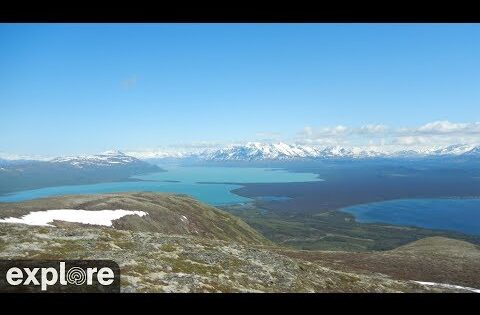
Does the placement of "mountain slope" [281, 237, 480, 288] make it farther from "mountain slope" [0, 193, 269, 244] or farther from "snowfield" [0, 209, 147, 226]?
"mountain slope" [0, 193, 269, 244]

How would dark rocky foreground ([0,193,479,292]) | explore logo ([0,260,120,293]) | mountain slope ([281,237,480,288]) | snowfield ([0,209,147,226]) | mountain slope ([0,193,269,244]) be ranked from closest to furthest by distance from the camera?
explore logo ([0,260,120,293]) → dark rocky foreground ([0,193,479,292]) → mountain slope ([281,237,480,288]) → snowfield ([0,209,147,226]) → mountain slope ([0,193,269,244])

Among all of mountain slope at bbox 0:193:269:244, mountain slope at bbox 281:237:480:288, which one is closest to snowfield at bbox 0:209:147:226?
mountain slope at bbox 0:193:269:244

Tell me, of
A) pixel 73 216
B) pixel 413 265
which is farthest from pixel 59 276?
pixel 73 216

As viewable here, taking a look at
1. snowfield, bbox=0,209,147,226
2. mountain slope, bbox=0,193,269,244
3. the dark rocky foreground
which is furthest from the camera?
mountain slope, bbox=0,193,269,244

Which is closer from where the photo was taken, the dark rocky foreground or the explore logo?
the explore logo

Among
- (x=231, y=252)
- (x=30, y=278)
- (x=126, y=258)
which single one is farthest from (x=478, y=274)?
(x=30, y=278)
